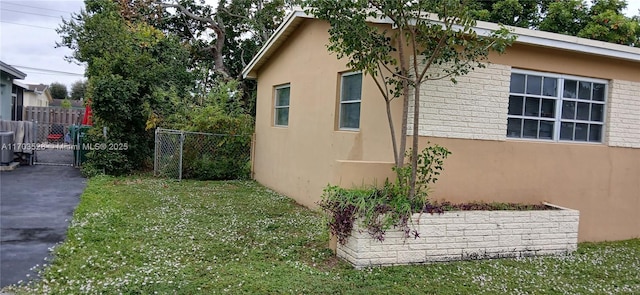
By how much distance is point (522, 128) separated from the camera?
748 centimetres

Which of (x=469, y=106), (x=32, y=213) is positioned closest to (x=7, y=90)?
(x=32, y=213)

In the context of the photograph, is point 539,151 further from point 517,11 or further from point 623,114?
point 517,11

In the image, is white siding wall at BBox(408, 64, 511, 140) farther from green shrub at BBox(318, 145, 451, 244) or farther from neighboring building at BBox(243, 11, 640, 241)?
green shrub at BBox(318, 145, 451, 244)

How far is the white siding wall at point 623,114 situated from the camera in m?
8.04

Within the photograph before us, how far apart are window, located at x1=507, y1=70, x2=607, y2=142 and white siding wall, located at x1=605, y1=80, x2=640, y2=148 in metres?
0.14

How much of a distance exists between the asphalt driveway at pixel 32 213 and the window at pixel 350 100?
4854mm

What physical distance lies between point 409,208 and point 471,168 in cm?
182

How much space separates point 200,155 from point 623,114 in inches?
407

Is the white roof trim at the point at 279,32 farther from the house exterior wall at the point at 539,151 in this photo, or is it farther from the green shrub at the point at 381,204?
the green shrub at the point at 381,204

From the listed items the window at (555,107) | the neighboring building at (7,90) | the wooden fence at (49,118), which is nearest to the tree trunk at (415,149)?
the window at (555,107)

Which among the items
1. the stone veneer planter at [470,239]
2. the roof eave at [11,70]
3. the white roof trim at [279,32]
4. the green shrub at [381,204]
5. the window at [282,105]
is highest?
the white roof trim at [279,32]

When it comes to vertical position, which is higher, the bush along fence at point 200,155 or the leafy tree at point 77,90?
the leafy tree at point 77,90

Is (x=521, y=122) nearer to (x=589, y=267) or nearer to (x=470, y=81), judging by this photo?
(x=470, y=81)

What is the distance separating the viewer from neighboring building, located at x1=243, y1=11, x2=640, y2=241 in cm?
689
